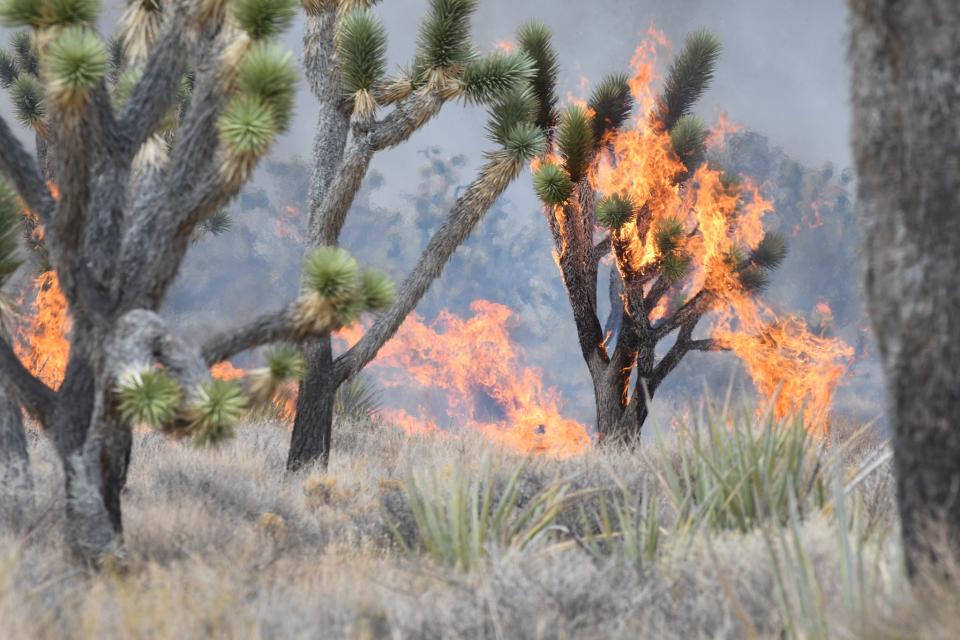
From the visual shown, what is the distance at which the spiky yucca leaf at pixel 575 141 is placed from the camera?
10531 millimetres

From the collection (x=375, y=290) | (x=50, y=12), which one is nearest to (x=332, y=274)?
(x=375, y=290)

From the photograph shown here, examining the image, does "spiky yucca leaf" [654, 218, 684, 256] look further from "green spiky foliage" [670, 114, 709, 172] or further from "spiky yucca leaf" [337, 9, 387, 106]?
"spiky yucca leaf" [337, 9, 387, 106]

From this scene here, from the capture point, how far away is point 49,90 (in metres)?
4.53

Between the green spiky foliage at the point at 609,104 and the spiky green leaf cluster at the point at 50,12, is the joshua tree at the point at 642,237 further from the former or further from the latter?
the spiky green leaf cluster at the point at 50,12

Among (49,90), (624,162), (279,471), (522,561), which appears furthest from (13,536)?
(624,162)

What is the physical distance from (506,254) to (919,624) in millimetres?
55503

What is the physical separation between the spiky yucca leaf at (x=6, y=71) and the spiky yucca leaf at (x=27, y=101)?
1.61 m

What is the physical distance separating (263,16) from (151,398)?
2.24 m

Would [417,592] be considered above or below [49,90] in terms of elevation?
below

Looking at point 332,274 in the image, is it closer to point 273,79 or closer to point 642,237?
point 273,79

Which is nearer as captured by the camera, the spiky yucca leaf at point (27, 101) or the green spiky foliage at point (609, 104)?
the green spiky foliage at point (609, 104)

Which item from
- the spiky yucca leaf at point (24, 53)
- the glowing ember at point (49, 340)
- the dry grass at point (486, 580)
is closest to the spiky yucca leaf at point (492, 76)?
the dry grass at point (486, 580)

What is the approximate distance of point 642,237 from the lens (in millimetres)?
11922

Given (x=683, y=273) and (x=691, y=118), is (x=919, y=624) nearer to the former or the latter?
(x=683, y=273)
